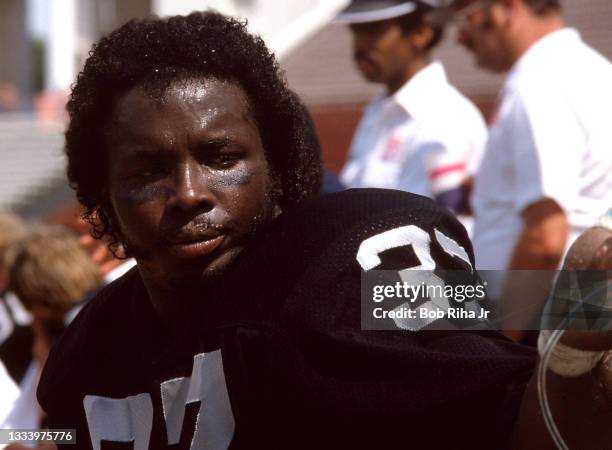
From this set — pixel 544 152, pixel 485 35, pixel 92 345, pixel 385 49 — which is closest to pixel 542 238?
pixel 544 152

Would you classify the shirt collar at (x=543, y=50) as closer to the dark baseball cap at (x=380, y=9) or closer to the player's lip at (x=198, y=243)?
the dark baseball cap at (x=380, y=9)

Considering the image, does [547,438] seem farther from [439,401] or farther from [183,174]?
[183,174]

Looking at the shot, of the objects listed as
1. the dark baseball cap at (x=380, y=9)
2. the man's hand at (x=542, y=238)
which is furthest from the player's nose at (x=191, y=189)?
the dark baseball cap at (x=380, y=9)

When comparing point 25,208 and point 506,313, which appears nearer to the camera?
point 506,313

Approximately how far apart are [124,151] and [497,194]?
1.25m

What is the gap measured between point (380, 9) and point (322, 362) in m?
1.84

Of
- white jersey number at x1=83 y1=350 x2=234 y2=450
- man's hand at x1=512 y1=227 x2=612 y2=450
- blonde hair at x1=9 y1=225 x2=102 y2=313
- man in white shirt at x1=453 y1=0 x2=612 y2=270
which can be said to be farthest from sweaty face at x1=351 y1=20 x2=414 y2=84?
man's hand at x1=512 y1=227 x2=612 y2=450

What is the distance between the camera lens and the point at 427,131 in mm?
2643

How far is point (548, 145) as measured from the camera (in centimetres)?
219

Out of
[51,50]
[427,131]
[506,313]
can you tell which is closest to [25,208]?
[51,50]

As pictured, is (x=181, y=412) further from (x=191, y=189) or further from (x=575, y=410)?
(x=575, y=410)

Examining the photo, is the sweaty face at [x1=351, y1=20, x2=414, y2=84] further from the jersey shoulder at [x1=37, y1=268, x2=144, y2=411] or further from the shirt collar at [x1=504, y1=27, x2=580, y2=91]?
the jersey shoulder at [x1=37, y1=268, x2=144, y2=411]

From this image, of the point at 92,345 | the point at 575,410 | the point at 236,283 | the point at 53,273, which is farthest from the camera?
the point at 53,273

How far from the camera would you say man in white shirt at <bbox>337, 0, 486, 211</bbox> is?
2596 millimetres
